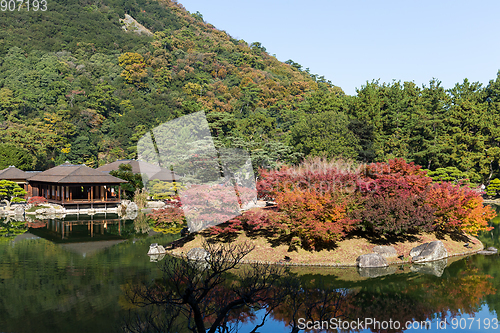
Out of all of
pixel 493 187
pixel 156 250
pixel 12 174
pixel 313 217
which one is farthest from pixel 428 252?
pixel 12 174

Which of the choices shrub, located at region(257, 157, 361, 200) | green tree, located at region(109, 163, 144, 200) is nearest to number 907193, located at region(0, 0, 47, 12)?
green tree, located at region(109, 163, 144, 200)

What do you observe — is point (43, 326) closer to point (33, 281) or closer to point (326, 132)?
point (33, 281)

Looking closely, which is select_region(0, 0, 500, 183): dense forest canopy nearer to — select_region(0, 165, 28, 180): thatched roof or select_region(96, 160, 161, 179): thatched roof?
select_region(0, 165, 28, 180): thatched roof

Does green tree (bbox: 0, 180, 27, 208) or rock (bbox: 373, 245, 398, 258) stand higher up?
green tree (bbox: 0, 180, 27, 208)

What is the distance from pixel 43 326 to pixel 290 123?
4310 cm

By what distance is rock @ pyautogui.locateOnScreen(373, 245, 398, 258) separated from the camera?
14156 mm

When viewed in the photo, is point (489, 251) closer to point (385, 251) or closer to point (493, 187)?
point (385, 251)

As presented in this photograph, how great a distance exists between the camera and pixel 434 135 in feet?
117

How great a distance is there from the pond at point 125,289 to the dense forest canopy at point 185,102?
16.4m

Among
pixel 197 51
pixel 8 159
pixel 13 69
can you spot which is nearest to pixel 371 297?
pixel 8 159

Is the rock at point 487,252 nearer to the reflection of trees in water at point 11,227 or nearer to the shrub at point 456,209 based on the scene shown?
the shrub at point 456,209

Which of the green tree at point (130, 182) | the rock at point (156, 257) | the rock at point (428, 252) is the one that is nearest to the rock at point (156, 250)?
the rock at point (156, 257)

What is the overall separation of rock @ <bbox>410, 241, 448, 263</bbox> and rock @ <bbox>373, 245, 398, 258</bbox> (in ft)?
2.24

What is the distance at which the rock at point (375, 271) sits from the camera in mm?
12531
